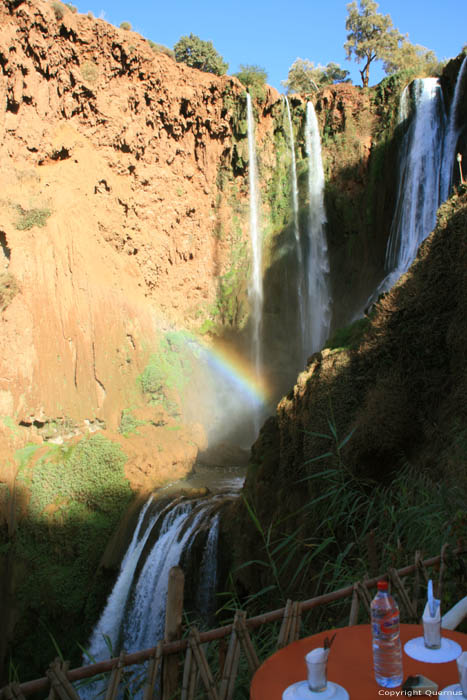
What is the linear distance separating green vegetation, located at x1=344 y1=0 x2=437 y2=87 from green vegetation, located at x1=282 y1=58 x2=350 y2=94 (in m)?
2.36

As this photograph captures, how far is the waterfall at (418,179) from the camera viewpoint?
17219 mm


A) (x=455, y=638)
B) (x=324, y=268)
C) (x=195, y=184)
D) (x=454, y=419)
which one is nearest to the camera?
(x=455, y=638)

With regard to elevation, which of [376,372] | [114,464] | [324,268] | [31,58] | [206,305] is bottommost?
[114,464]

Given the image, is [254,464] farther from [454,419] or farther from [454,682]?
[454,682]

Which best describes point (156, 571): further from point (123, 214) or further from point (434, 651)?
point (123, 214)

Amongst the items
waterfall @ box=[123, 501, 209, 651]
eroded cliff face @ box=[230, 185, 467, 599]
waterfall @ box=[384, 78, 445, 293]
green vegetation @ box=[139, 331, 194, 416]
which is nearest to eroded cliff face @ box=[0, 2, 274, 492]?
green vegetation @ box=[139, 331, 194, 416]

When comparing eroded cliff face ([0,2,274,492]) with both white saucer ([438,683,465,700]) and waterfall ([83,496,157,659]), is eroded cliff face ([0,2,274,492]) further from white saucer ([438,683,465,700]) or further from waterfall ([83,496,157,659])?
white saucer ([438,683,465,700])

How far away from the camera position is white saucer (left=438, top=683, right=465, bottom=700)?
5.24 ft

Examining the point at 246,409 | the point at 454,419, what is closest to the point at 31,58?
the point at 246,409

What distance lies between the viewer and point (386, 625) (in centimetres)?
180

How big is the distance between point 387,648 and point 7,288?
1642cm

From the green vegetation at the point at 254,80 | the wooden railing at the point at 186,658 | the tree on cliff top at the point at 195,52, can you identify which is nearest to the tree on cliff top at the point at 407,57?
the tree on cliff top at the point at 195,52

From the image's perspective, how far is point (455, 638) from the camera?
1980 millimetres

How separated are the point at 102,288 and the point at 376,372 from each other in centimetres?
1310
